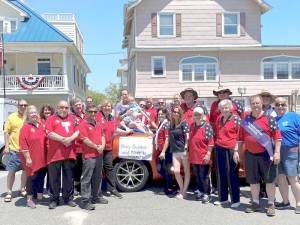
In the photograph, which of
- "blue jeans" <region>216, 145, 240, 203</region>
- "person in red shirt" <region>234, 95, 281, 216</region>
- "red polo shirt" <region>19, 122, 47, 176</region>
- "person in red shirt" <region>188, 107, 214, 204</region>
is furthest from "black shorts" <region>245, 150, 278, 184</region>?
"red polo shirt" <region>19, 122, 47, 176</region>

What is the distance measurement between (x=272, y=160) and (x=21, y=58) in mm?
23522

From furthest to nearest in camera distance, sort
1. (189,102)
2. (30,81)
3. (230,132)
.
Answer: (30,81)
(189,102)
(230,132)

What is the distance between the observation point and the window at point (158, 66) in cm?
2566

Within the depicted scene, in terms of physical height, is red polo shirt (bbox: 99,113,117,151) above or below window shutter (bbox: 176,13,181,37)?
below

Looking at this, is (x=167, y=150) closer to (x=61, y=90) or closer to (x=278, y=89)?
(x=61, y=90)

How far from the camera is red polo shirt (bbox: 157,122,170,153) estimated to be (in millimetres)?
7214

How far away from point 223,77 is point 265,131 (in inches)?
804

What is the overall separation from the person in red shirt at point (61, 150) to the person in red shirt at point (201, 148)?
1.95 metres

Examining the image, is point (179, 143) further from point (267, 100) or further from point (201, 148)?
point (267, 100)

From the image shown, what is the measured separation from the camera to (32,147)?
6738 millimetres

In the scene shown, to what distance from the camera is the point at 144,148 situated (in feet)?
24.5

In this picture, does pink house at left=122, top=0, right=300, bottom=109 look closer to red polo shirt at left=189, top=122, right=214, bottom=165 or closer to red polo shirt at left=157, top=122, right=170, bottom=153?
red polo shirt at left=157, top=122, right=170, bottom=153

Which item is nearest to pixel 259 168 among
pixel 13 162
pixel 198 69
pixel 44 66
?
pixel 13 162

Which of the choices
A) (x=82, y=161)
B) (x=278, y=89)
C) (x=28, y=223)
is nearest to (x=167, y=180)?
(x=82, y=161)
